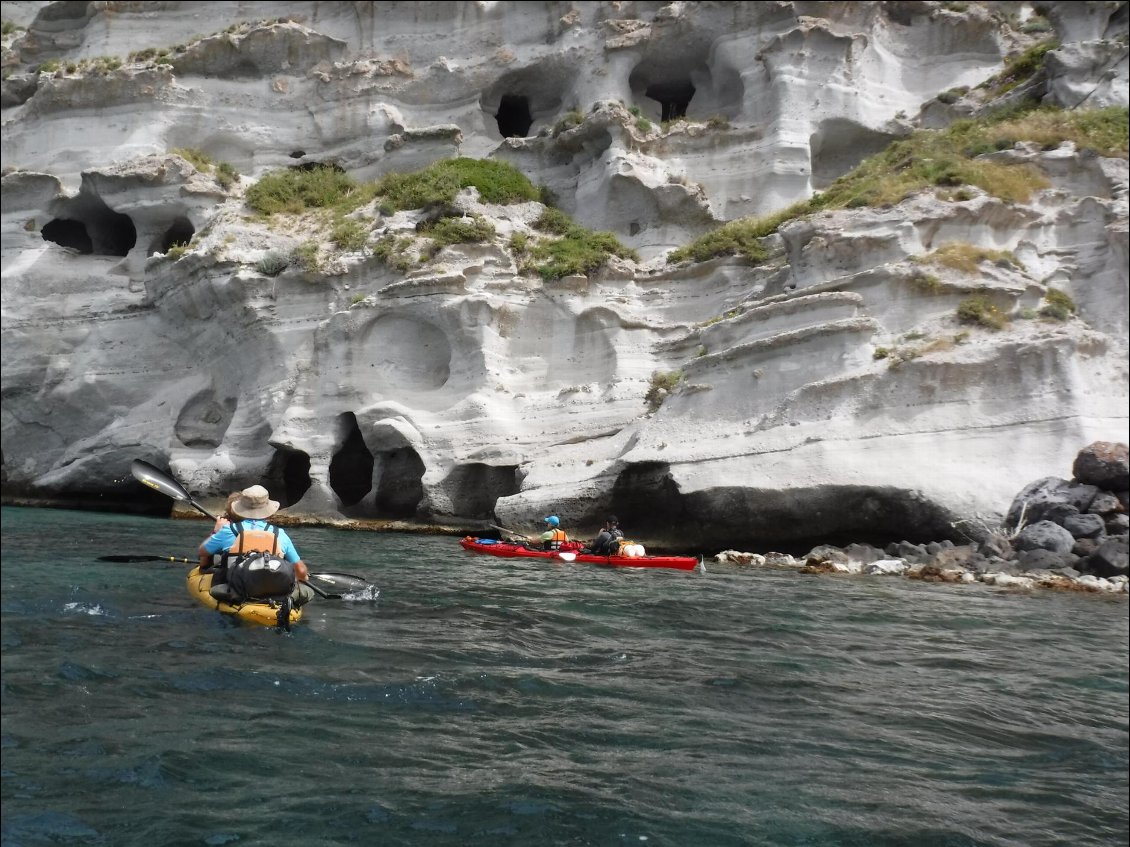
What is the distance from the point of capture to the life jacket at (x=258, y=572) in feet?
25.3

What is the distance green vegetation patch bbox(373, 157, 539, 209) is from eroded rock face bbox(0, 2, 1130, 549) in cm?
64

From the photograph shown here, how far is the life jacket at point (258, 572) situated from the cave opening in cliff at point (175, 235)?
22584 mm

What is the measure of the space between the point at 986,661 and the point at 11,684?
7389 mm

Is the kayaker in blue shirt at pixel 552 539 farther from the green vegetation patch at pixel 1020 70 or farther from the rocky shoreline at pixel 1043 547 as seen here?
the green vegetation patch at pixel 1020 70

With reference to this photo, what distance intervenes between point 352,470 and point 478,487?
18.2 ft

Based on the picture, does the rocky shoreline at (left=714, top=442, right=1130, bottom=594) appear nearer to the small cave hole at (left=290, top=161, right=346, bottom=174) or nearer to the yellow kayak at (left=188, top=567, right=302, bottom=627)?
the yellow kayak at (left=188, top=567, right=302, bottom=627)

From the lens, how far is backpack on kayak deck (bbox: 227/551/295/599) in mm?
7715

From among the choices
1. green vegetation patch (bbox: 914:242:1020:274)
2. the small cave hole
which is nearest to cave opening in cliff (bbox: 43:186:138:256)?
the small cave hole

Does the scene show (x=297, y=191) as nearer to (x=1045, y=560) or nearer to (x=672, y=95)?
(x=672, y=95)

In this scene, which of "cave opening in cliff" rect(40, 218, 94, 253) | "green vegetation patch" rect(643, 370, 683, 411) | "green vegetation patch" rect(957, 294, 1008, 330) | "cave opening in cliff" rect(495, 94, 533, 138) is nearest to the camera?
"green vegetation patch" rect(957, 294, 1008, 330)

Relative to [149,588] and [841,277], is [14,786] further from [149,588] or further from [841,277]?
[841,277]

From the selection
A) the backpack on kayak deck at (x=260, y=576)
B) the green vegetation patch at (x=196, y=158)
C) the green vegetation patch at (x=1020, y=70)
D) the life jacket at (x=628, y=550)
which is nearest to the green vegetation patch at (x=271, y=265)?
the green vegetation patch at (x=196, y=158)

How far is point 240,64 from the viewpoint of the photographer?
3002 cm

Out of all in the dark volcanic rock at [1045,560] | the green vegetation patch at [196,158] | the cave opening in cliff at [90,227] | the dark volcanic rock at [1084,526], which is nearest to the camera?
the dark volcanic rock at [1045,560]
